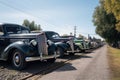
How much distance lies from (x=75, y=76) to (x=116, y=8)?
14.1m

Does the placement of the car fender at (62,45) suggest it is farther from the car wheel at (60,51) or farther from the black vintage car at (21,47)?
the black vintage car at (21,47)

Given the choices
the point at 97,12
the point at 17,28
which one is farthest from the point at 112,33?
the point at 17,28

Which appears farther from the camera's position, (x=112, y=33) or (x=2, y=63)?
(x=112, y=33)

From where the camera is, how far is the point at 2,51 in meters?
12.6

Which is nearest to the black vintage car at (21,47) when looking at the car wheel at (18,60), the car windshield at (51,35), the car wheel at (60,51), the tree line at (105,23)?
the car wheel at (18,60)

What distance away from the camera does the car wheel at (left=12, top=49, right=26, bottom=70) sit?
11.5 m

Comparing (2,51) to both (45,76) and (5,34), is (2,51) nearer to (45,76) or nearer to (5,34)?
(5,34)

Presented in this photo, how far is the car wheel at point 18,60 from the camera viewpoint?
11.5 metres

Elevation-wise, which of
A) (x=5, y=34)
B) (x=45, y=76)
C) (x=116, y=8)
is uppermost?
(x=116, y=8)

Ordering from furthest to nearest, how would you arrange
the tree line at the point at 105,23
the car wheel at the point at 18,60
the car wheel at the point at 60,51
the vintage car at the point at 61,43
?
the tree line at the point at 105,23 → the vintage car at the point at 61,43 → the car wheel at the point at 60,51 → the car wheel at the point at 18,60

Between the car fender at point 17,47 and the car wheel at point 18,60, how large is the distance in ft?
0.66

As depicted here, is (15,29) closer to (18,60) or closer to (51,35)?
(18,60)

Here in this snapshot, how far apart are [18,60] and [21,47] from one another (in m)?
0.66

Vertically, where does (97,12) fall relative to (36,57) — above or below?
above
